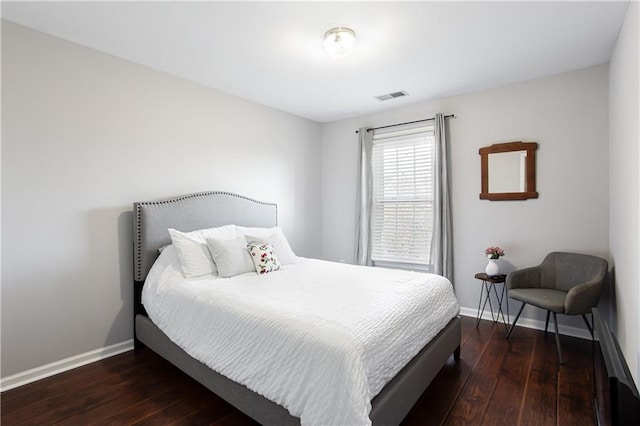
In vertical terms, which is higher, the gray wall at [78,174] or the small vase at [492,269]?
the gray wall at [78,174]

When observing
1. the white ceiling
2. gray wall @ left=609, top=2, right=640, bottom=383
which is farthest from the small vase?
the white ceiling

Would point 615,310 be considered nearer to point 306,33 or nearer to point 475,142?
point 475,142

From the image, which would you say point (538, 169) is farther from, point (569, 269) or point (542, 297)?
point (542, 297)

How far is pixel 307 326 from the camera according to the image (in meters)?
1.60

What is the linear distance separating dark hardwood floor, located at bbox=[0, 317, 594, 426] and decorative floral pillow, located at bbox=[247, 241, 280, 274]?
977mm

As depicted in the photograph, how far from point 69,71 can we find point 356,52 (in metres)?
2.26

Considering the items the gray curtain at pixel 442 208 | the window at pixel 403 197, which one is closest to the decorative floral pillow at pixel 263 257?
the window at pixel 403 197

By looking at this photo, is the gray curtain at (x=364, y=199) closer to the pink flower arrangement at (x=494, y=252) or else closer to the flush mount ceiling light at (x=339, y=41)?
the pink flower arrangement at (x=494, y=252)

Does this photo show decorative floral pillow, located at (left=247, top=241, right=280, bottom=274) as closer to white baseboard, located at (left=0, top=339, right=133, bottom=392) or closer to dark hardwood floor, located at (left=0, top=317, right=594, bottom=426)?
dark hardwood floor, located at (left=0, top=317, right=594, bottom=426)

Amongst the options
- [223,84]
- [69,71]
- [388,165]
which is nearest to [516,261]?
[388,165]

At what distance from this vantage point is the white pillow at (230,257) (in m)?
2.64

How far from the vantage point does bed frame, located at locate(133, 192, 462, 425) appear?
5.31 feet

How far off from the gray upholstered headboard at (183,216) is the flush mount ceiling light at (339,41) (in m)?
1.85

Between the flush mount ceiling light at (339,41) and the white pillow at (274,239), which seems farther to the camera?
the white pillow at (274,239)
